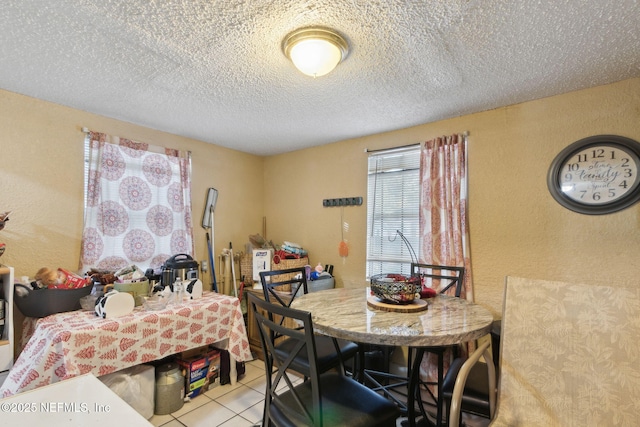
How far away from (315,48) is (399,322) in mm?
1394

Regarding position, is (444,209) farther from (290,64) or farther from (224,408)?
(224,408)

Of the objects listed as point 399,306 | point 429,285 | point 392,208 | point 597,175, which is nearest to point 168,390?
point 399,306

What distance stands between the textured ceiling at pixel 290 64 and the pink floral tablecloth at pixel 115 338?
1.53m

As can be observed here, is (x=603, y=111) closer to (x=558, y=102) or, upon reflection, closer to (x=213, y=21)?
(x=558, y=102)

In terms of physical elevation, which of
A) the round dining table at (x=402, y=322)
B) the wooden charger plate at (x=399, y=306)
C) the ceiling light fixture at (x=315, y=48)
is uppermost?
the ceiling light fixture at (x=315, y=48)

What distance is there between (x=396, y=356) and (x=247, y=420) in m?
1.38

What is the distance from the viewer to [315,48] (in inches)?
59.7

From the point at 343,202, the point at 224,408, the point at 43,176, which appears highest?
the point at 43,176

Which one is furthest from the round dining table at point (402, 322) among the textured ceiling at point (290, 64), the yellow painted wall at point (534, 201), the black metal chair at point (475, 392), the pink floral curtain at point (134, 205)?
the pink floral curtain at point (134, 205)

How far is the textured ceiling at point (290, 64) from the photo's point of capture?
4.44ft

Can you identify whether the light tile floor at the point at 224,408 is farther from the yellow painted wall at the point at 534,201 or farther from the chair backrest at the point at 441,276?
the chair backrest at the point at 441,276

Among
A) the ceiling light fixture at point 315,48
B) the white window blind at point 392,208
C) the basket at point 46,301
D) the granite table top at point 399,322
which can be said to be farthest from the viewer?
the white window blind at point 392,208

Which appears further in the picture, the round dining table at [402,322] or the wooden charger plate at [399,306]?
the wooden charger plate at [399,306]

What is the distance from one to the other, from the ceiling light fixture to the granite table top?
1283 mm
